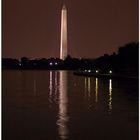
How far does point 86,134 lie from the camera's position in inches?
368

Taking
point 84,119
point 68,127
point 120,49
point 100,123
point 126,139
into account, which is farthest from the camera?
point 120,49

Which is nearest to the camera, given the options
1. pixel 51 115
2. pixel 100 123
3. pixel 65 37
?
pixel 100 123

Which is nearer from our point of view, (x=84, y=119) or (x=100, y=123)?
(x=100, y=123)

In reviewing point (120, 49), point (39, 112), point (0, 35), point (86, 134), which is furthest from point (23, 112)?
point (120, 49)

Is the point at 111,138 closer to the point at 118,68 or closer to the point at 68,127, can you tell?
the point at 68,127

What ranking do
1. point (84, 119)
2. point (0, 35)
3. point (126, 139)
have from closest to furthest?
1. point (0, 35)
2. point (126, 139)
3. point (84, 119)

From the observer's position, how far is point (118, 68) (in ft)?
202

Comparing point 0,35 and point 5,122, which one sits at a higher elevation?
point 0,35

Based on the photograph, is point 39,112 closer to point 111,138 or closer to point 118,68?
point 111,138

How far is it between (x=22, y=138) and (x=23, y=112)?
507cm

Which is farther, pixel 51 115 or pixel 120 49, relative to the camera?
pixel 120 49

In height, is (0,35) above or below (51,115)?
above

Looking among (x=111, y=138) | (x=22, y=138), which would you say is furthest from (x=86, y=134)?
(x=22, y=138)

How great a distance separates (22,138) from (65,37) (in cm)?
10474
